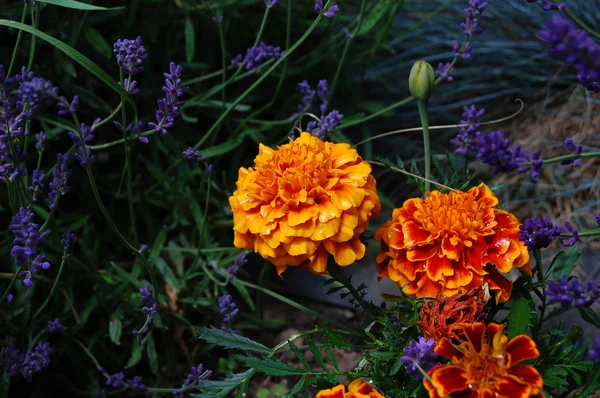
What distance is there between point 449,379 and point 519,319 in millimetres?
166

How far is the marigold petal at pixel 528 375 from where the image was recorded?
0.69 meters

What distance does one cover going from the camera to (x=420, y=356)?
2.51 feet

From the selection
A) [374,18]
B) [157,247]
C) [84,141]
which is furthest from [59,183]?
[374,18]

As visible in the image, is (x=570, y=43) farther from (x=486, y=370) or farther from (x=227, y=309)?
(x=227, y=309)

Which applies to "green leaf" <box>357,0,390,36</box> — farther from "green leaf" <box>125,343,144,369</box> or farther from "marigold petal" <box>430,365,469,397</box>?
"marigold petal" <box>430,365,469,397</box>

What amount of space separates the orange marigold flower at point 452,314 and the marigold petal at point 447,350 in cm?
4

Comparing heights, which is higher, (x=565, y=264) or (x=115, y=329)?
(x=565, y=264)

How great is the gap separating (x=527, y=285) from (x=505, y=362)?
21 centimetres

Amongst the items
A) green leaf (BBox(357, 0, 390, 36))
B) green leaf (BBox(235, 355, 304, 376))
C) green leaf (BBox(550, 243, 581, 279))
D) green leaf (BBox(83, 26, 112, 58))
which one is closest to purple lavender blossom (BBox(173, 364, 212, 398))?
green leaf (BBox(235, 355, 304, 376))

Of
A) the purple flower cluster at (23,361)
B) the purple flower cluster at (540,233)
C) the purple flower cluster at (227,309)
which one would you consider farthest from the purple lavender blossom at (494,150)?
the purple flower cluster at (23,361)

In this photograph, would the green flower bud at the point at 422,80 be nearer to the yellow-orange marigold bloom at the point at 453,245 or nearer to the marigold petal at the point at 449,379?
the yellow-orange marigold bloom at the point at 453,245

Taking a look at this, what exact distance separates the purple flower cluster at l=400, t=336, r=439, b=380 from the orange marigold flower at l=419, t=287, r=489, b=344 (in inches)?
0.7

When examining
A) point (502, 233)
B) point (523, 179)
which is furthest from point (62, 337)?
point (523, 179)

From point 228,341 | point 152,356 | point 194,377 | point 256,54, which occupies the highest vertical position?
point 256,54
